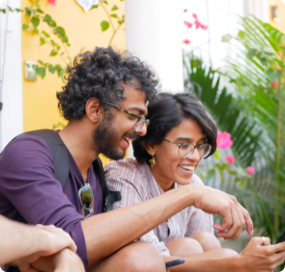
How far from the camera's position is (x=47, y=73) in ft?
11.6

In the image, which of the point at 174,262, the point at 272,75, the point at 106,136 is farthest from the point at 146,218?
the point at 272,75

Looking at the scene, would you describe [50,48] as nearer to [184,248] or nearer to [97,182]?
[97,182]

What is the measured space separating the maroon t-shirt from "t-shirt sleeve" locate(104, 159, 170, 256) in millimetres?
335

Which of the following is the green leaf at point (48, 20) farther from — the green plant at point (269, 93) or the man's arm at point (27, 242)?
the man's arm at point (27, 242)

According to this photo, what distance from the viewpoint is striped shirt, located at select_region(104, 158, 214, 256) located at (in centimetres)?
222

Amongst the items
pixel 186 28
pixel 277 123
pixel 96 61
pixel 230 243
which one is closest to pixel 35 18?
pixel 96 61

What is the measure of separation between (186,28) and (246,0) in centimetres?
145

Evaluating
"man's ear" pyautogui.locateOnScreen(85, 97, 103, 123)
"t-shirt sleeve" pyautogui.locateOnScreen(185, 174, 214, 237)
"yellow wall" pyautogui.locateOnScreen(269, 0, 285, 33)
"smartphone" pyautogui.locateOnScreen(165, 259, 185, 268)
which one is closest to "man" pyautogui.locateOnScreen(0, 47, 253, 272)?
"man's ear" pyautogui.locateOnScreen(85, 97, 103, 123)

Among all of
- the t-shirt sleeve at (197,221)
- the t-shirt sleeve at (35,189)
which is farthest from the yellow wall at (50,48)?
the t-shirt sleeve at (35,189)

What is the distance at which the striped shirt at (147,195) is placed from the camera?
87.3 inches

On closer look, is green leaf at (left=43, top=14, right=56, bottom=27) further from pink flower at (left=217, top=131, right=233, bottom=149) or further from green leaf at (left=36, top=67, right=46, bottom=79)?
pink flower at (left=217, top=131, right=233, bottom=149)

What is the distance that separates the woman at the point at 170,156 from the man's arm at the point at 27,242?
110 centimetres

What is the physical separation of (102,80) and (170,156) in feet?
1.85

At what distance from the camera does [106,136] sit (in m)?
2.18
